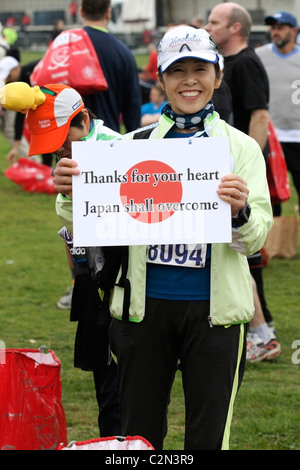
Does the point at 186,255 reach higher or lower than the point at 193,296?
higher

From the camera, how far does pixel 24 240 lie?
1010 cm

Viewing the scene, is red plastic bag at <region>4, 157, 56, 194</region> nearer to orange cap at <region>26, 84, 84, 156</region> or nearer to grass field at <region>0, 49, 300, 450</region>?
grass field at <region>0, 49, 300, 450</region>

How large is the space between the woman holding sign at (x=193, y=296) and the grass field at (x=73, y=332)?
56.5 inches

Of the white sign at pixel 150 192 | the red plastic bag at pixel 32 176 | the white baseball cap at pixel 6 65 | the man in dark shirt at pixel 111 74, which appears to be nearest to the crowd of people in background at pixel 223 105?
the man in dark shirt at pixel 111 74

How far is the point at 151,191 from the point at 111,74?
3244mm

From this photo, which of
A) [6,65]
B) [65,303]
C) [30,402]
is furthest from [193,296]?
[6,65]

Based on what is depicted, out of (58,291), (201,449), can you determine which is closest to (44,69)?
(58,291)

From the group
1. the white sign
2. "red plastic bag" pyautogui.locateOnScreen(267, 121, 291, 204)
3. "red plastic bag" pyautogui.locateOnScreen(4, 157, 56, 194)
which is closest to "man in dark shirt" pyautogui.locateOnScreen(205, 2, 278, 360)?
"red plastic bag" pyautogui.locateOnScreen(267, 121, 291, 204)

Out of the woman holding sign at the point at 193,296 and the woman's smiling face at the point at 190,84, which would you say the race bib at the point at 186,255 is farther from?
the woman's smiling face at the point at 190,84

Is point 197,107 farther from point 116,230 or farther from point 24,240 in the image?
point 24,240

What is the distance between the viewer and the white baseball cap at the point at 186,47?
3125 millimetres

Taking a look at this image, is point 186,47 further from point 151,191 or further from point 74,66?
point 74,66

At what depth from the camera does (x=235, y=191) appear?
9.48 ft
